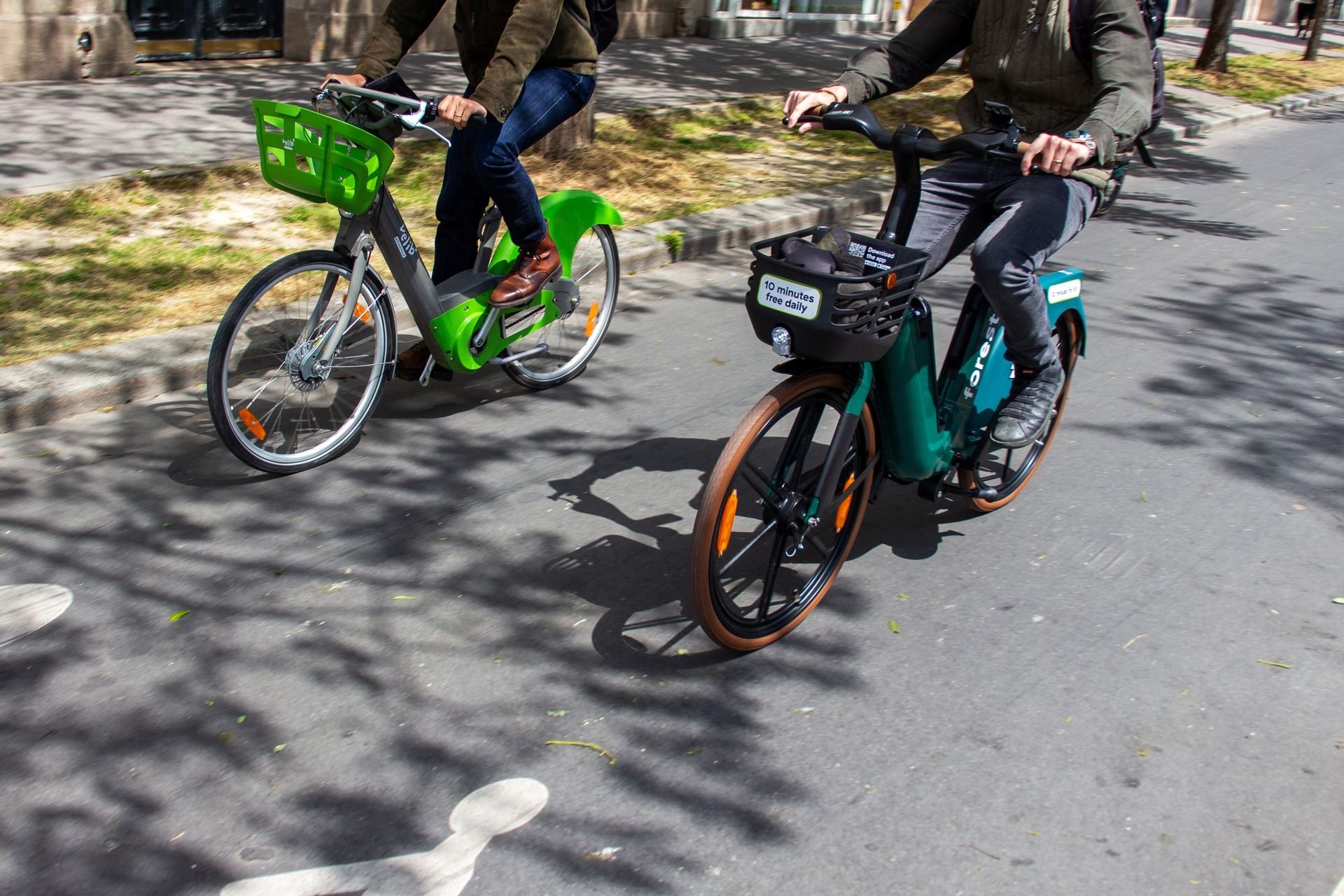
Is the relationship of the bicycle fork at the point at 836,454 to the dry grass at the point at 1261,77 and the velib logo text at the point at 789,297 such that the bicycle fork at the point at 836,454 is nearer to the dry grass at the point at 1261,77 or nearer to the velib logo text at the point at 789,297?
the velib logo text at the point at 789,297

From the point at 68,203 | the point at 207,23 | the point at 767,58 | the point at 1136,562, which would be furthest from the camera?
the point at 767,58

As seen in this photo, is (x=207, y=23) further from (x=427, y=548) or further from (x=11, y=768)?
(x=11, y=768)

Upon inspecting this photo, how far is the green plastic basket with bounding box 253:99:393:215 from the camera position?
13.1ft

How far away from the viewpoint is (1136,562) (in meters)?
4.14

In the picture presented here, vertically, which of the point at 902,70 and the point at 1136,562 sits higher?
the point at 902,70

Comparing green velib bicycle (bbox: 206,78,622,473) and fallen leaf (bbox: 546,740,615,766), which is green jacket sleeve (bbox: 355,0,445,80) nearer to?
green velib bicycle (bbox: 206,78,622,473)

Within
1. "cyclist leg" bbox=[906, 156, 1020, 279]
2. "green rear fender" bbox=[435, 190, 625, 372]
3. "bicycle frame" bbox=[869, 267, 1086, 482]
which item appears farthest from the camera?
"green rear fender" bbox=[435, 190, 625, 372]

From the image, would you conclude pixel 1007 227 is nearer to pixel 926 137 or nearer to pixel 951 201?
pixel 951 201

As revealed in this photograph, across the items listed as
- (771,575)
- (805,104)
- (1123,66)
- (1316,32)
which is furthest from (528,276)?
(1316,32)

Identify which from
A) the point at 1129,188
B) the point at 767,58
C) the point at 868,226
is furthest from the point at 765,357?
the point at 767,58

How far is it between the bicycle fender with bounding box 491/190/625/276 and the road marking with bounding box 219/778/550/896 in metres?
2.78

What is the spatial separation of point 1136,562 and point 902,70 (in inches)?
70.9

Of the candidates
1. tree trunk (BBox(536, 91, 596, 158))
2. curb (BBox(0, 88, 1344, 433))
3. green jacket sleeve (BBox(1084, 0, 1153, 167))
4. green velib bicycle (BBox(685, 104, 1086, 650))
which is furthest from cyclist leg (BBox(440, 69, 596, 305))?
tree trunk (BBox(536, 91, 596, 158))

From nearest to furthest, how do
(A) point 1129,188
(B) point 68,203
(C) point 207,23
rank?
(B) point 68,203
(A) point 1129,188
(C) point 207,23
